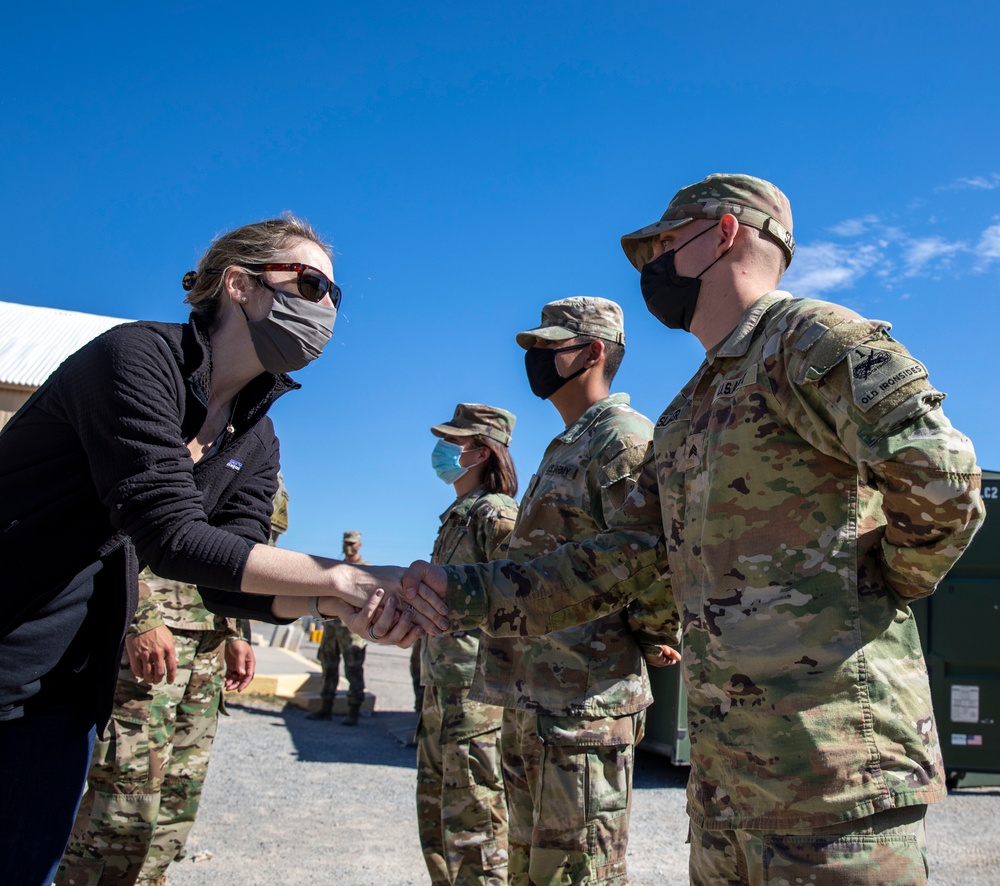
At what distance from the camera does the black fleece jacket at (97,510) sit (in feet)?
7.52

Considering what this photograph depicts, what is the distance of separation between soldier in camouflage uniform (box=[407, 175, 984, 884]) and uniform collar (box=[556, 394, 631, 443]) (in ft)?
4.87

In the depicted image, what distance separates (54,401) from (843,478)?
6.36 ft

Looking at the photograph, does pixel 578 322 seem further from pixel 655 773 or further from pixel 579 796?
pixel 655 773

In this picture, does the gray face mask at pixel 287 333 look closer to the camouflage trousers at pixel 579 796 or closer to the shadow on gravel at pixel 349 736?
the camouflage trousers at pixel 579 796

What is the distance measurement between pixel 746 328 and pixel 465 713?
121 inches

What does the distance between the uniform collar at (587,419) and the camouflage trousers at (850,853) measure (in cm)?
211

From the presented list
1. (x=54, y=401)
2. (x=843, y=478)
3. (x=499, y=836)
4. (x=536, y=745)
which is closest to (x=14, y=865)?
(x=54, y=401)

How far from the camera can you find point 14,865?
2.29 meters

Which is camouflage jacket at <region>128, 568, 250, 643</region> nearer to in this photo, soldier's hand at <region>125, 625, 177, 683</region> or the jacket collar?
soldier's hand at <region>125, 625, 177, 683</region>

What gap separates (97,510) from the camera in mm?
2412

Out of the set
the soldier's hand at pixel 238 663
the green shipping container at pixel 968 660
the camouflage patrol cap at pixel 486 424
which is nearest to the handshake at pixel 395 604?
the soldier's hand at pixel 238 663

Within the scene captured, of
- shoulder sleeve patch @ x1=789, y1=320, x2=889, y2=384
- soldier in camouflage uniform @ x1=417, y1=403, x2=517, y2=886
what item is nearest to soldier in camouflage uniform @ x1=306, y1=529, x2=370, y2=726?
soldier in camouflage uniform @ x1=417, y1=403, x2=517, y2=886

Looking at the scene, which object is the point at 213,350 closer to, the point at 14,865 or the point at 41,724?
the point at 41,724

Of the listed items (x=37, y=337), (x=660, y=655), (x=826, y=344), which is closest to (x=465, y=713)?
(x=660, y=655)
